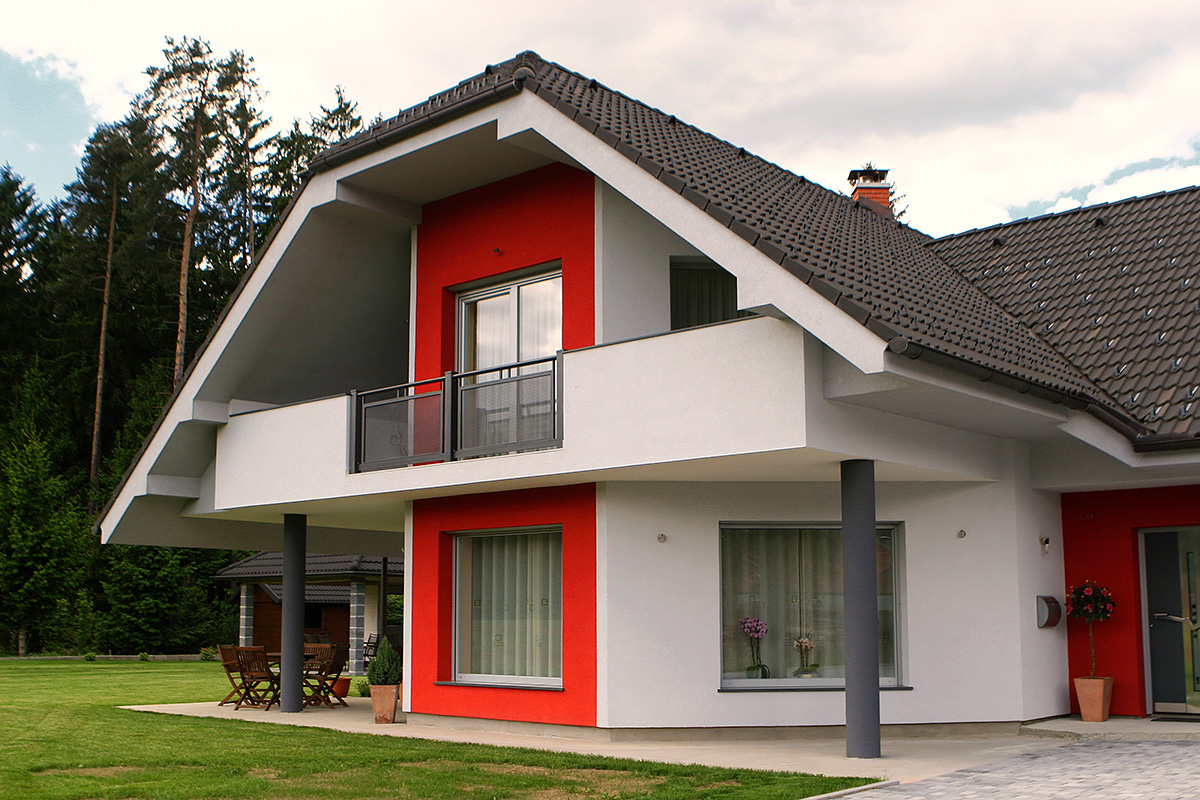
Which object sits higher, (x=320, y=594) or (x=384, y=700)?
(x=320, y=594)

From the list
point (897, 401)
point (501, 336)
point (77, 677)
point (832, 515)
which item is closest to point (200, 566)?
point (77, 677)

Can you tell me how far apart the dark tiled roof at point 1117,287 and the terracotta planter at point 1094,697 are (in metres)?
3.02

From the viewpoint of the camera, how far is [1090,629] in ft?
42.3

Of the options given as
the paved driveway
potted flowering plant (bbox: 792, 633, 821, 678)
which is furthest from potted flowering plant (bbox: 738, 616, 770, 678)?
the paved driveway

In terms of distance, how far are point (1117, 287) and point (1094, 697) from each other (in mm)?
5252

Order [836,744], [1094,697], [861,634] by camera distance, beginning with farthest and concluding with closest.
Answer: [1094,697] → [836,744] → [861,634]

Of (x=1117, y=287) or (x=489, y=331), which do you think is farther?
(x=1117, y=287)

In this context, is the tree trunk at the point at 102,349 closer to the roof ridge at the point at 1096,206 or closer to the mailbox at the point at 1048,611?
the roof ridge at the point at 1096,206

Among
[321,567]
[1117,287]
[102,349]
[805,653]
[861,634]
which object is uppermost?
[102,349]

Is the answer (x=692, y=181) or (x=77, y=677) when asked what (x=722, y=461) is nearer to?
(x=692, y=181)

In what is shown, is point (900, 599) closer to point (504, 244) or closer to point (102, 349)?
point (504, 244)

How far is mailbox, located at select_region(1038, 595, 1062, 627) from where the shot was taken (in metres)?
12.6

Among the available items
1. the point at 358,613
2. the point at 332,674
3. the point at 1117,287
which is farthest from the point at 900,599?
the point at 358,613

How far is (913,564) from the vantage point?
12.6 meters
